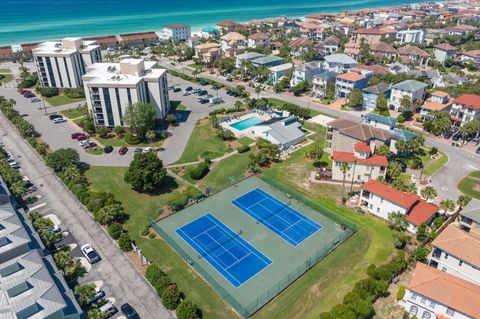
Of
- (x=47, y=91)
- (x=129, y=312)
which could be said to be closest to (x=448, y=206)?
(x=129, y=312)

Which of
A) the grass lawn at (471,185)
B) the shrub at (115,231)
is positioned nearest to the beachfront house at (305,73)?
the grass lawn at (471,185)

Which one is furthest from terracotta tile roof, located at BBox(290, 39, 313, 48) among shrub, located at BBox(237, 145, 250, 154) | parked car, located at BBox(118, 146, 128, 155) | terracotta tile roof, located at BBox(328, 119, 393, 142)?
parked car, located at BBox(118, 146, 128, 155)

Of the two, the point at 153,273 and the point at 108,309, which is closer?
the point at 108,309

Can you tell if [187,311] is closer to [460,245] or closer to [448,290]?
[448,290]

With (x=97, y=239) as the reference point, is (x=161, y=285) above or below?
above

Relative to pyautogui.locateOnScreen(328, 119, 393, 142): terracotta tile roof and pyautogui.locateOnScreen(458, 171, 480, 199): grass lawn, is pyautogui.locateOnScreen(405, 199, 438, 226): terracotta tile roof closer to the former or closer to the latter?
pyautogui.locateOnScreen(458, 171, 480, 199): grass lawn

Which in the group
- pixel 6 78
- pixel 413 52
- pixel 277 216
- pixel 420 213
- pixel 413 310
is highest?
pixel 413 52

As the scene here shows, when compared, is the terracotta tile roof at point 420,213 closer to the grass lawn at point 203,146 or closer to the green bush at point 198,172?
the green bush at point 198,172
